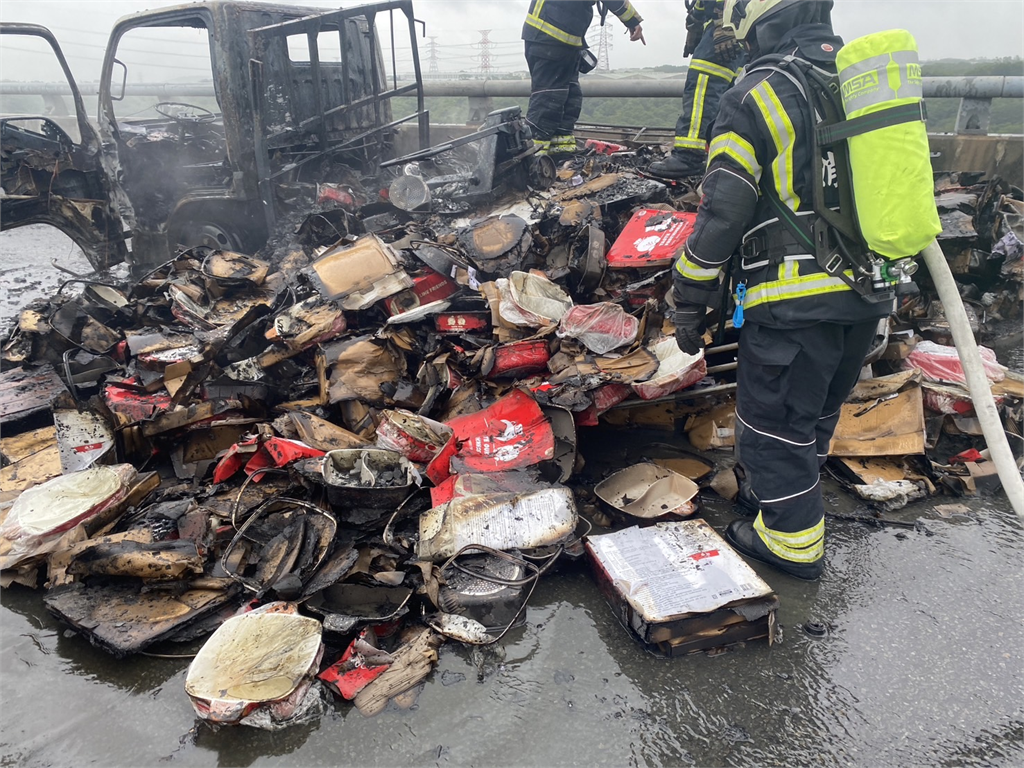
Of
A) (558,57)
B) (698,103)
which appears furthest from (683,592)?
(558,57)

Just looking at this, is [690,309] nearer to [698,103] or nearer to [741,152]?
[741,152]

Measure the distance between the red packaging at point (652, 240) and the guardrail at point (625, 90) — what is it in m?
3.50

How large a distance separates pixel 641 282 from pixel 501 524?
6.02 ft

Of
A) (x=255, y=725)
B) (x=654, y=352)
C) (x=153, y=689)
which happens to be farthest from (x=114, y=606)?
(x=654, y=352)

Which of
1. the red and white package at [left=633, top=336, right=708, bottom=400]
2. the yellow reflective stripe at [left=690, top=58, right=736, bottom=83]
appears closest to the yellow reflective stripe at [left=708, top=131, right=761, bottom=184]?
the red and white package at [left=633, top=336, right=708, bottom=400]

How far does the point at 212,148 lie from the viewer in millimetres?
5633

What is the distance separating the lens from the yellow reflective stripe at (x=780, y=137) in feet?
6.52

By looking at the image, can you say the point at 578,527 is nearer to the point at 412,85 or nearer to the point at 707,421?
the point at 707,421

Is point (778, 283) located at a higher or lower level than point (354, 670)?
higher

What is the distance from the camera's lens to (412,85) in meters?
5.93

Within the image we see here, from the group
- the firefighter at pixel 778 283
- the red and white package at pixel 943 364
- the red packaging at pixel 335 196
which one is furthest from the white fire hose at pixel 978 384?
the red packaging at pixel 335 196

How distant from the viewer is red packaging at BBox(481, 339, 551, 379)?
315 centimetres

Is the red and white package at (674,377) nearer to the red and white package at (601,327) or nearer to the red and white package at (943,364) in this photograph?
the red and white package at (601,327)

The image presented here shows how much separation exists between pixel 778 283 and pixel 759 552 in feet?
3.65
